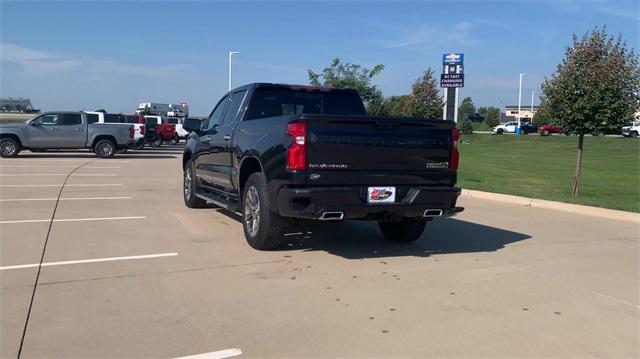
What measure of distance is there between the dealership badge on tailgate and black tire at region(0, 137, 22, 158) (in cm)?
2011

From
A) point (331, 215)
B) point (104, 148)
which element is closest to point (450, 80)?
point (104, 148)

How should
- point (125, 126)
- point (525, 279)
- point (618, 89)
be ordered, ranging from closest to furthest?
1. point (525, 279)
2. point (618, 89)
3. point (125, 126)

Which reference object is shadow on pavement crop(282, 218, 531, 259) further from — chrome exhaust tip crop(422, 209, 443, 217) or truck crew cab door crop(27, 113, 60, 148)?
truck crew cab door crop(27, 113, 60, 148)

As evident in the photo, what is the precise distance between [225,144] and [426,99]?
18.4 m

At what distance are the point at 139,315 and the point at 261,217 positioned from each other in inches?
86.1

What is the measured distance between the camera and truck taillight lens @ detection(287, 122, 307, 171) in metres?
5.85

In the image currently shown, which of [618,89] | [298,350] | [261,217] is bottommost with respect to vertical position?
[298,350]

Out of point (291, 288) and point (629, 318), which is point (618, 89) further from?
point (291, 288)

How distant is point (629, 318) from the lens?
4.69m

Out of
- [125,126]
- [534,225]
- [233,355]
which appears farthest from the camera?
[125,126]

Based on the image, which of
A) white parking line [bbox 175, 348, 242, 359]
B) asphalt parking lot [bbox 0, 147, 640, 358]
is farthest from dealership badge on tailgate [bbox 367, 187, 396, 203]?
white parking line [bbox 175, 348, 242, 359]

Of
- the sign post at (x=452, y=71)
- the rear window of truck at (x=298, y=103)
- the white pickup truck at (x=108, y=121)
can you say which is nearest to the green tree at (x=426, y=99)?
the sign post at (x=452, y=71)

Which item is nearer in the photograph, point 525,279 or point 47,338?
point 47,338

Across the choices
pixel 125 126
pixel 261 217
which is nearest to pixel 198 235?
pixel 261 217
